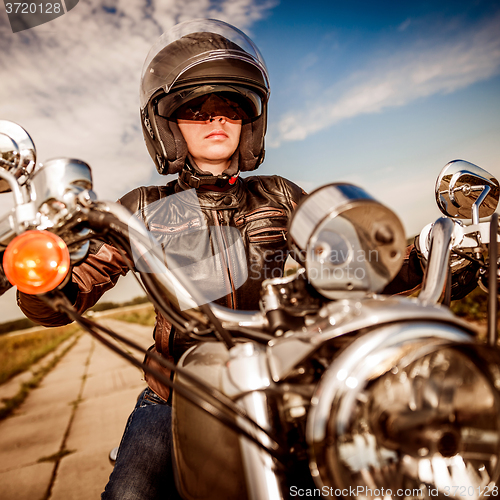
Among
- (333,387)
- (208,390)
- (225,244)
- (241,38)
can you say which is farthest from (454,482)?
(241,38)

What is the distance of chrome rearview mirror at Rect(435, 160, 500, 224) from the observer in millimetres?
1229

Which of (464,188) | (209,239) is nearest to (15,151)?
(209,239)

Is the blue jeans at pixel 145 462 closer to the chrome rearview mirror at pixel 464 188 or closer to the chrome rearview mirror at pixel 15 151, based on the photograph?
the chrome rearview mirror at pixel 15 151

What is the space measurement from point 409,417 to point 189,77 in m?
→ 1.49

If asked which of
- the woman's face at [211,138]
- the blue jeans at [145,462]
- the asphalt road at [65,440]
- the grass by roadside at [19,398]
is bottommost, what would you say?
the grass by roadside at [19,398]

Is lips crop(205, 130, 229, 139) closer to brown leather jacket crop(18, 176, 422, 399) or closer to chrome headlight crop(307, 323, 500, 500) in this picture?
brown leather jacket crop(18, 176, 422, 399)

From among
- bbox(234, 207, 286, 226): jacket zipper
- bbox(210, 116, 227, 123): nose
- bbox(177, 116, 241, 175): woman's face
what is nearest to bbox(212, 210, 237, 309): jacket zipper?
bbox(234, 207, 286, 226): jacket zipper

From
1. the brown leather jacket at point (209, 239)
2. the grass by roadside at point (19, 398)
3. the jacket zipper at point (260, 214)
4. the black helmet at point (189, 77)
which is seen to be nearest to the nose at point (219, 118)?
the black helmet at point (189, 77)

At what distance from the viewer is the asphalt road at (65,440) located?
2293 mm

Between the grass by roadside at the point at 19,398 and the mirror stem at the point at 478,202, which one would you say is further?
the grass by roadside at the point at 19,398

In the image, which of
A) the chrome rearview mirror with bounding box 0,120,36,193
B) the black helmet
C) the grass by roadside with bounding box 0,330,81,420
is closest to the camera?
the chrome rearview mirror with bounding box 0,120,36,193

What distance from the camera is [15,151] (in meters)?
0.83

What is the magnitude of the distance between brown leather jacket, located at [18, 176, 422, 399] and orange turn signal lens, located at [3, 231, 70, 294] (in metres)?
0.62

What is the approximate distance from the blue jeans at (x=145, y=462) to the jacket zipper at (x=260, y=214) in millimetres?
846
